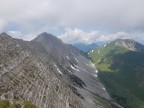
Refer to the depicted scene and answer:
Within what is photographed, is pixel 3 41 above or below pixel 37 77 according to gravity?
above

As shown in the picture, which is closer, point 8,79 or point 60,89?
point 8,79

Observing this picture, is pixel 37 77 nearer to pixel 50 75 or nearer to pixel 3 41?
pixel 50 75

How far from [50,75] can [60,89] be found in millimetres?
14395

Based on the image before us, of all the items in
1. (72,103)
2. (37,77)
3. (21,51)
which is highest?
(21,51)

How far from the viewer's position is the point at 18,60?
164 meters

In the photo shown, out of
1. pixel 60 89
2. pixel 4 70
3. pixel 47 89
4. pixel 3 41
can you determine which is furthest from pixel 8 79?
pixel 3 41

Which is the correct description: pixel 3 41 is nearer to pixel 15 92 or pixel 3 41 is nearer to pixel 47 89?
pixel 47 89

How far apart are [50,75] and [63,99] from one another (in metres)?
24.9

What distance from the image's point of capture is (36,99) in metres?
130

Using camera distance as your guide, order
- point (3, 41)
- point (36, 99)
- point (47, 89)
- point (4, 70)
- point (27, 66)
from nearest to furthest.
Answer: point (36, 99) < point (4, 70) < point (47, 89) < point (27, 66) < point (3, 41)

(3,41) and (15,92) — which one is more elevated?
(3,41)

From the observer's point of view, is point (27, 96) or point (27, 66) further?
point (27, 66)

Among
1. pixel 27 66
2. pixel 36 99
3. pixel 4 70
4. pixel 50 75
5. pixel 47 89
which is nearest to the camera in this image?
pixel 36 99

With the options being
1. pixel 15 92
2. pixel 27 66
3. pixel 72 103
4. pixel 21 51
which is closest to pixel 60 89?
pixel 72 103
